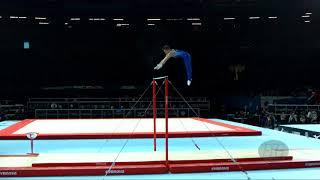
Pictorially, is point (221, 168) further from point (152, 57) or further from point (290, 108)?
point (152, 57)

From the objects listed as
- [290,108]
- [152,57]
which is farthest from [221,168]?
[152,57]

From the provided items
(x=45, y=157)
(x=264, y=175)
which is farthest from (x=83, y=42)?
(x=264, y=175)

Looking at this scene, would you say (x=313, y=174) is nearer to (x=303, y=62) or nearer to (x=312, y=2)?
(x=312, y=2)

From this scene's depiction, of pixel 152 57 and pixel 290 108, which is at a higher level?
pixel 152 57

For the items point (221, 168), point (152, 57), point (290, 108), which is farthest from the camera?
point (152, 57)

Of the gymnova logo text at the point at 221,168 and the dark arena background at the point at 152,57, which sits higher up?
the dark arena background at the point at 152,57

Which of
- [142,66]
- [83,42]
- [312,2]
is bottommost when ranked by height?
[142,66]

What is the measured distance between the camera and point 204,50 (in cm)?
2086

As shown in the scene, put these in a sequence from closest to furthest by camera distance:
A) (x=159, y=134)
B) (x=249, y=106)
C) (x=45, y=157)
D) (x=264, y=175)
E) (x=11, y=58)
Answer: (x=264, y=175)
(x=45, y=157)
(x=159, y=134)
(x=249, y=106)
(x=11, y=58)

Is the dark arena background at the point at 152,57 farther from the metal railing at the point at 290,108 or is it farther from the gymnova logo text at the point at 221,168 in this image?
the gymnova logo text at the point at 221,168

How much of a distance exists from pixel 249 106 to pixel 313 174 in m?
13.4

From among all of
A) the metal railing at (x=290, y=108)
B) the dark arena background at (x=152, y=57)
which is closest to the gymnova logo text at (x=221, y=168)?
the metal railing at (x=290, y=108)

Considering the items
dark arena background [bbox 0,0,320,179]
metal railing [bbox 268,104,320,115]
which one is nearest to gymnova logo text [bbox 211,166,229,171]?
metal railing [bbox 268,104,320,115]

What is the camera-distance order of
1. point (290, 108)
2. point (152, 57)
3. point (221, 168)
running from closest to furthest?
point (221, 168) → point (290, 108) → point (152, 57)
